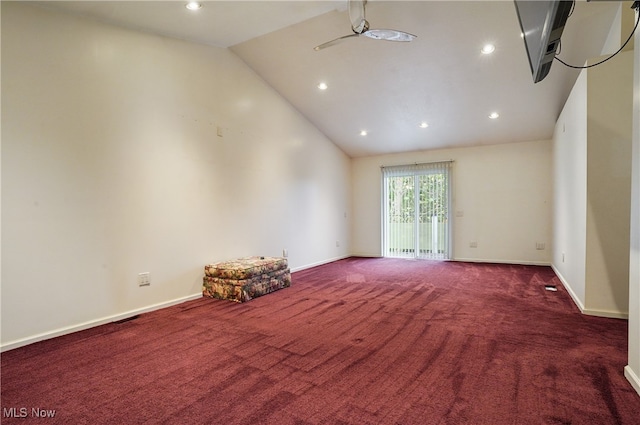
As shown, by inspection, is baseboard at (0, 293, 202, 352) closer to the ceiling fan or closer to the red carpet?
the red carpet

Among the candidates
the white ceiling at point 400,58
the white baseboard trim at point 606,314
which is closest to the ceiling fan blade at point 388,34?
the white ceiling at point 400,58

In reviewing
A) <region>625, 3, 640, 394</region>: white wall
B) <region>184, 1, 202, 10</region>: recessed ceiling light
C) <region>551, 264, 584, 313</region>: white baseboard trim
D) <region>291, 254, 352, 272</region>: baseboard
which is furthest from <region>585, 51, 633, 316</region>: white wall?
<region>291, 254, 352, 272</region>: baseboard

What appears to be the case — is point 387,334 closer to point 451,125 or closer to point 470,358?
point 470,358

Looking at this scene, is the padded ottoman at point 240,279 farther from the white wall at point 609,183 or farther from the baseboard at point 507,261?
the baseboard at point 507,261

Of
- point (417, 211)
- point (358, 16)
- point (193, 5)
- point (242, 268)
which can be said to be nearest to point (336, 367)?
point (242, 268)

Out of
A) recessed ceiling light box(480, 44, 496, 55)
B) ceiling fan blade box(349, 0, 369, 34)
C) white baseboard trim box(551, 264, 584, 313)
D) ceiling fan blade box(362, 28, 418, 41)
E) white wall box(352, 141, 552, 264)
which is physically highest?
recessed ceiling light box(480, 44, 496, 55)

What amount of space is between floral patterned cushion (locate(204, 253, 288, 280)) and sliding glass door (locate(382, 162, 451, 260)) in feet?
12.3

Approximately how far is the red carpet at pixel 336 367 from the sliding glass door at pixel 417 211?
330cm

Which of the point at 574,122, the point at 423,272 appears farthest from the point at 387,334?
the point at 574,122

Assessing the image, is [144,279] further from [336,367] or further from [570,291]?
[570,291]

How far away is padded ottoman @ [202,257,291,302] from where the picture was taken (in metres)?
3.64

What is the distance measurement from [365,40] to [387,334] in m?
3.34

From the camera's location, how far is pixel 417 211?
22.7 feet

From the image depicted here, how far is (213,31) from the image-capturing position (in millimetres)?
3578
